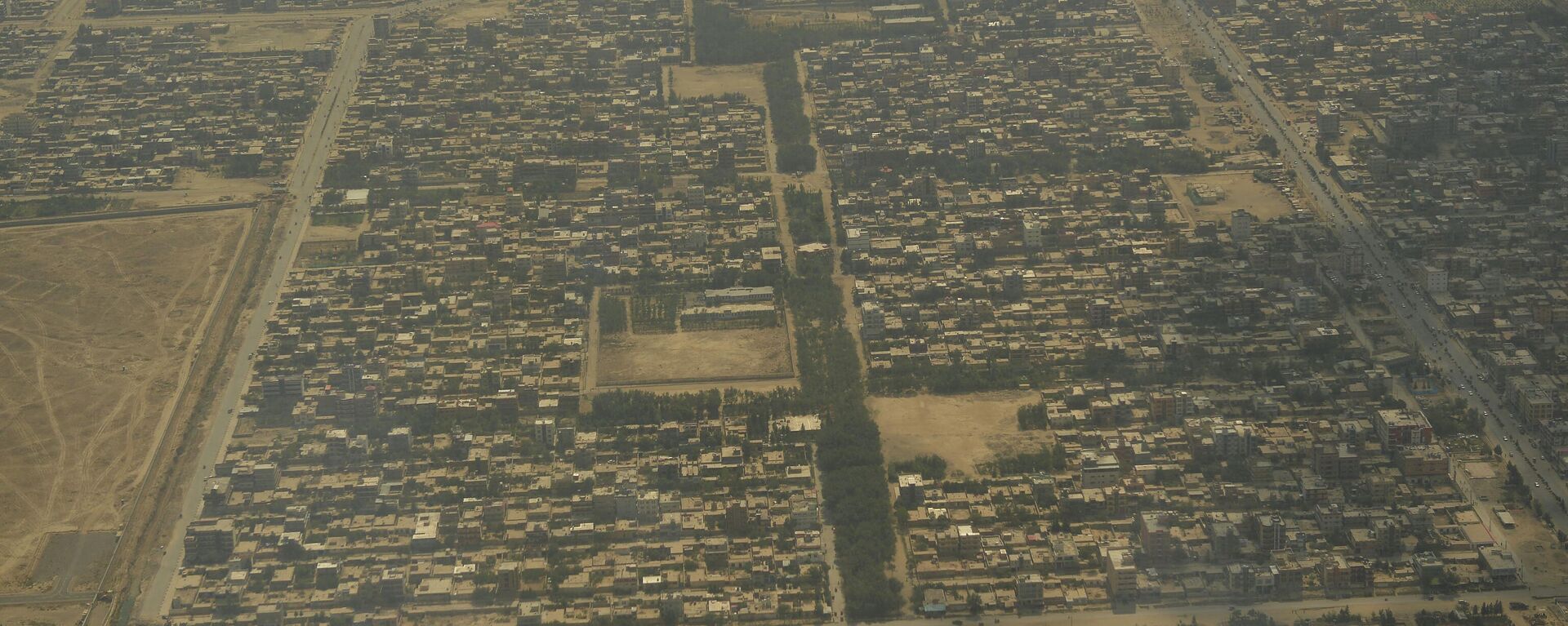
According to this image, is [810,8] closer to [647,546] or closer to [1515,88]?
[1515,88]

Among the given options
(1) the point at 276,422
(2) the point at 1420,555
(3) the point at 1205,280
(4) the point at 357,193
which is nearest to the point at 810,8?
(4) the point at 357,193

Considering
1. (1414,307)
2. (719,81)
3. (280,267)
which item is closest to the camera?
(1414,307)

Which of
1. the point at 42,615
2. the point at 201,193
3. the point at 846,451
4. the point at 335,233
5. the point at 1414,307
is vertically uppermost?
the point at 201,193

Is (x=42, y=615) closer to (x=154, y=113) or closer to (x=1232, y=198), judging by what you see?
(x=154, y=113)

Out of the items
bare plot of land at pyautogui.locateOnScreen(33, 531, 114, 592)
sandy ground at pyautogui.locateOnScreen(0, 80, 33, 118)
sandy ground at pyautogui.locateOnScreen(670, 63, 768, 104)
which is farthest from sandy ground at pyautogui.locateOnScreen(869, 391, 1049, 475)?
sandy ground at pyautogui.locateOnScreen(0, 80, 33, 118)

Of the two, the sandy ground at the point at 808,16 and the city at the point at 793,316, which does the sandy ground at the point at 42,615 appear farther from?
the sandy ground at the point at 808,16

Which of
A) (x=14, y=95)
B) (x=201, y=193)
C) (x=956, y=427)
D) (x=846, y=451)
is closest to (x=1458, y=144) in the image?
(x=956, y=427)

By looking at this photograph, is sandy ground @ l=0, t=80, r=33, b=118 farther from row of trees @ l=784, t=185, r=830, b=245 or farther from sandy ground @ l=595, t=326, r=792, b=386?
sandy ground @ l=595, t=326, r=792, b=386
